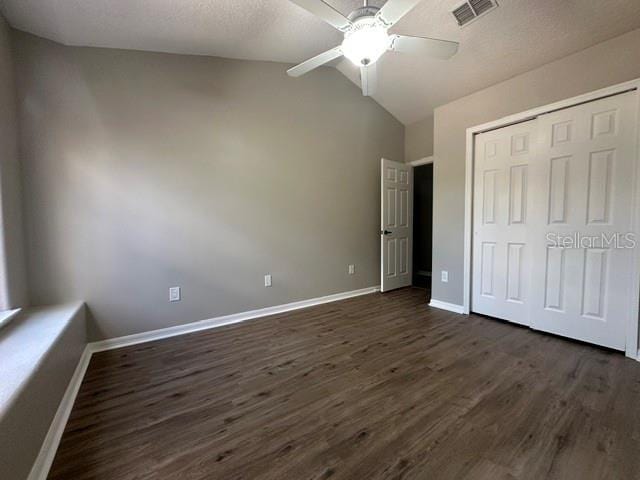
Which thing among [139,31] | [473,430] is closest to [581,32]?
[473,430]

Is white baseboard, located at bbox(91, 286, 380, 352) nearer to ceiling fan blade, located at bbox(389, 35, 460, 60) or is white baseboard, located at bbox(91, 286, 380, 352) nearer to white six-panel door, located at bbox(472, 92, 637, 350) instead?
white six-panel door, located at bbox(472, 92, 637, 350)

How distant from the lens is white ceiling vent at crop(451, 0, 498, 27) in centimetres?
214

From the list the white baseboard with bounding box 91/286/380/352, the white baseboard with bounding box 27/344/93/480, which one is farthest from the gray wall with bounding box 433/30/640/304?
the white baseboard with bounding box 27/344/93/480

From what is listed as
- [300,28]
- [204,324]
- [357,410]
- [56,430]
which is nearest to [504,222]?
[357,410]

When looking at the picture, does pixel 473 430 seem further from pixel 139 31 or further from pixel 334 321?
pixel 139 31


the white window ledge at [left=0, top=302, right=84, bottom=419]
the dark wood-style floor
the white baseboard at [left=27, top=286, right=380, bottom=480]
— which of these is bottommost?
the dark wood-style floor

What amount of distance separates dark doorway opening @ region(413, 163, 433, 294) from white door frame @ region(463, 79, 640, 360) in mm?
2156

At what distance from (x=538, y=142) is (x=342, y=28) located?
2158 millimetres

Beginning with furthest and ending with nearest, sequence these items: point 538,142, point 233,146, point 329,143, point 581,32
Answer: point 329,143 < point 233,146 < point 538,142 < point 581,32

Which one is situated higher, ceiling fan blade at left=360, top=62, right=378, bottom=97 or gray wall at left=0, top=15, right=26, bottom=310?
ceiling fan blade at left=360, top=62, right=378, bottom=97

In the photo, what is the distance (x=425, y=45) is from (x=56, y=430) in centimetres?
299

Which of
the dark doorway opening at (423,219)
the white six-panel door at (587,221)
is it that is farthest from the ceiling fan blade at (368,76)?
the dark doorway opening at (423,219)

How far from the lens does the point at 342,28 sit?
158cm

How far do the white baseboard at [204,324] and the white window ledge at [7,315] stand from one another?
71 centimetres
